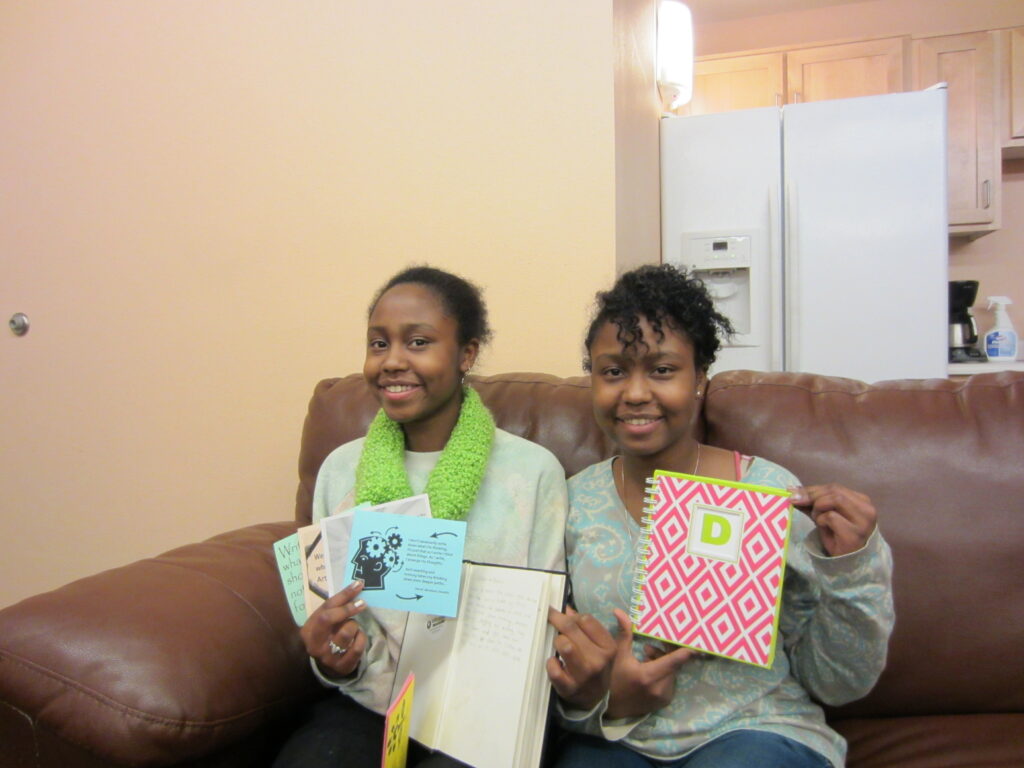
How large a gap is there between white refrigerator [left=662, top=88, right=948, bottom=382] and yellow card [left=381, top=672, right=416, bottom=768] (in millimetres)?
1780

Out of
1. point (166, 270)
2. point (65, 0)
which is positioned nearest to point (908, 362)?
point (166, 270)

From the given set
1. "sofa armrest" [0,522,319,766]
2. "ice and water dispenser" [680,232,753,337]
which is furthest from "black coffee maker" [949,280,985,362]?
"sofa armrest" [0,522,319,766]

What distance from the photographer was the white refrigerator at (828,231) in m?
2.14

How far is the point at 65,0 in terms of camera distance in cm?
180

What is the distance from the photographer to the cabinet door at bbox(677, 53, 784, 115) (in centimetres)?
321

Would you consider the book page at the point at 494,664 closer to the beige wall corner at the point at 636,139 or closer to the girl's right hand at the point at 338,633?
the girl's right hand at the point at 338,633

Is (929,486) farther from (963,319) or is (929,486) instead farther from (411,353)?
(963,319)

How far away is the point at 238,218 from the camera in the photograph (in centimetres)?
170

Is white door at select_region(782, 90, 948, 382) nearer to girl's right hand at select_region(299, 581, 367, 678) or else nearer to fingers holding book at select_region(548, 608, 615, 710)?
fingers holding book at select_region(548, 608, 615, 710)

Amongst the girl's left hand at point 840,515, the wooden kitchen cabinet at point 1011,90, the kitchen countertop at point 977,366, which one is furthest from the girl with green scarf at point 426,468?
the wooden kitchen cabinet at point 1011,90

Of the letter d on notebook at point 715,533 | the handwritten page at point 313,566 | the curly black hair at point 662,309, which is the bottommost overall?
the handwritten page at point 313,566

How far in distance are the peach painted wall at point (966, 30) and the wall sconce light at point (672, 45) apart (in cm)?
127

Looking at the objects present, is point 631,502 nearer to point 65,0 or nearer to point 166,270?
point 166,270

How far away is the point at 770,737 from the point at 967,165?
120 inches
